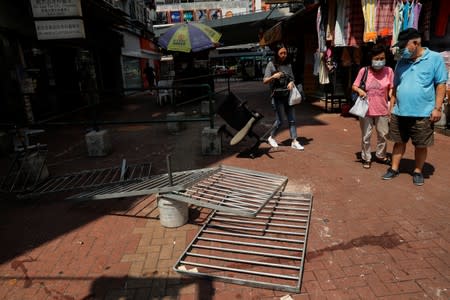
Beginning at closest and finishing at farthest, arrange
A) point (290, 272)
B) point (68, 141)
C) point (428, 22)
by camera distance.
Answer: point (290, 272)
point (428, 22)
point (68, 141)

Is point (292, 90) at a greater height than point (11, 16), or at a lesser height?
lesser

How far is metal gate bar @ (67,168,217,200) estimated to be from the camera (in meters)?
3.38

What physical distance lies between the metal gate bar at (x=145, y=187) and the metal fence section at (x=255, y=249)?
55cm

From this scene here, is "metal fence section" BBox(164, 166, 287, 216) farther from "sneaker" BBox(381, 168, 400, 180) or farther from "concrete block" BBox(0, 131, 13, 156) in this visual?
"concrete block" BBox(0, 131, 13, 156)

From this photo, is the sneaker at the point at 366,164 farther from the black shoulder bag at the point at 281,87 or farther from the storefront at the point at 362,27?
the storefront at the point at 362,27

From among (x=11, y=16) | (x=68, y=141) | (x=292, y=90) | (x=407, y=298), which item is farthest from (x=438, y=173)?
(x=11, y=16)

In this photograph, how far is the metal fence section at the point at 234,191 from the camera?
3203 mm

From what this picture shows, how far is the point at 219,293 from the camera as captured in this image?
2.46 meters

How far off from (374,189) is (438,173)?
3.95 ft

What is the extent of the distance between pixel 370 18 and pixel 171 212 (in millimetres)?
5827

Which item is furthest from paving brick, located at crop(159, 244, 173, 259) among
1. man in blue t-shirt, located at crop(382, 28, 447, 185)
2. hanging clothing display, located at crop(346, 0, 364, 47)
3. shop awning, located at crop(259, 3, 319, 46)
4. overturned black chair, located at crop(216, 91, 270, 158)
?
shop awning, located at crop(259, 3, 319, 46)

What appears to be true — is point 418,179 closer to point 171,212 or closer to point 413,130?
point 413,130

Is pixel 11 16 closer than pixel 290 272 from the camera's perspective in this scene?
No

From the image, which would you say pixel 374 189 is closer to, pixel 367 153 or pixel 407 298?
pixel 367 153
